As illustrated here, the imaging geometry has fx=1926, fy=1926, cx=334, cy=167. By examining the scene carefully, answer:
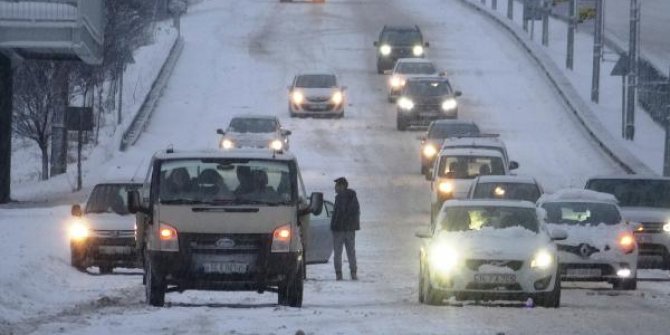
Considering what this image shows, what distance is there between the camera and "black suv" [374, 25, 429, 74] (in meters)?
70.6

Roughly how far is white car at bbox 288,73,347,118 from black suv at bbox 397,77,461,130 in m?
3.28

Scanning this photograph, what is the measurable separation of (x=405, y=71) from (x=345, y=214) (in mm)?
35897

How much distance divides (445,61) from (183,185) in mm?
52571

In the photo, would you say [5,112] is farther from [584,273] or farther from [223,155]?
[223,155]

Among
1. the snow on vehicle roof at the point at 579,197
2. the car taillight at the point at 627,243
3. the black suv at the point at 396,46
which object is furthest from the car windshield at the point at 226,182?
the black suv at the point at 396,46

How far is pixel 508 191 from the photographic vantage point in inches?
1359

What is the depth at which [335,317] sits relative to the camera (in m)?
19.9

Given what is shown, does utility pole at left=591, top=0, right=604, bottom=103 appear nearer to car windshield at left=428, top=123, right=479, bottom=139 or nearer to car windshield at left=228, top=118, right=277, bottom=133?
car windshield at left=428, top=123, right=479, bottom=139

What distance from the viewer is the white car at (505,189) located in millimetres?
34281

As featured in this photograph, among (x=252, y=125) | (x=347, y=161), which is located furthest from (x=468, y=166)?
(x=347, y=161)

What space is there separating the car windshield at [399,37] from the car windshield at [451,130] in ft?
67.8

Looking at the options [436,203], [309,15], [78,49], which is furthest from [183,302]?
[309,15]

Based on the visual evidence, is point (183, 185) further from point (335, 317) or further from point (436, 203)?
point (436, 203)

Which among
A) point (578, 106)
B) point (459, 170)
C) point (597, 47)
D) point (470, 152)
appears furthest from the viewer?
point (578, 106)
